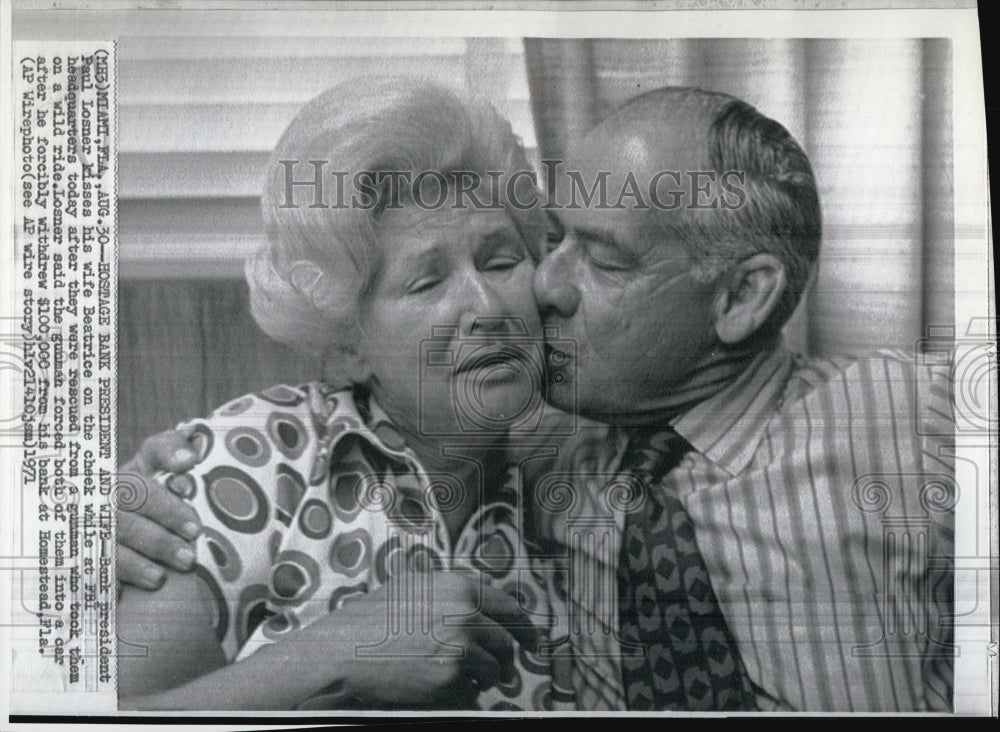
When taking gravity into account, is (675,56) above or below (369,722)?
above

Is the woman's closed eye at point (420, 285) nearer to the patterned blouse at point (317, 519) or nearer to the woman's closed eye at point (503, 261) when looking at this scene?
the woman's closed eye at point (503, 261)

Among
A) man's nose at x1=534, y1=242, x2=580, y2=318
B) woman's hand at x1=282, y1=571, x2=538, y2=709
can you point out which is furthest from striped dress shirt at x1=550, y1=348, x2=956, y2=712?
man's nose at x1=534, y1=242, x2=580, y2=318

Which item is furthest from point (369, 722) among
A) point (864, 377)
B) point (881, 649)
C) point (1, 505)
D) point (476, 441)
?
point (864, 377)

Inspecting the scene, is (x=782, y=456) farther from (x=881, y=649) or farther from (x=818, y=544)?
(x=881, y=649)

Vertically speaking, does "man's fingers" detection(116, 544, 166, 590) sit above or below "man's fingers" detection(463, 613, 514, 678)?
above

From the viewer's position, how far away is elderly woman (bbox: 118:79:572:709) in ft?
4.15

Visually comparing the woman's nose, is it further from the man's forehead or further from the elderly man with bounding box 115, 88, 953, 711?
the man's forehead

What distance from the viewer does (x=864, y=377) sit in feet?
4.19

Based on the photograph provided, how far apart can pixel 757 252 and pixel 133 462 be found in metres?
1.00

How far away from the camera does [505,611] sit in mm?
1271

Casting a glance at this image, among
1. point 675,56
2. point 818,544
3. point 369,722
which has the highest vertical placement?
point 675,56

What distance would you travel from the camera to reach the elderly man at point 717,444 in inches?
50.0

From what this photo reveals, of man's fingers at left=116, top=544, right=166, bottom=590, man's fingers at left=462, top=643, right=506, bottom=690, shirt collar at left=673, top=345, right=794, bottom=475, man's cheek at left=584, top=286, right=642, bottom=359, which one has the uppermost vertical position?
man's cheek at left=584, top=286, right=642, bottom=359

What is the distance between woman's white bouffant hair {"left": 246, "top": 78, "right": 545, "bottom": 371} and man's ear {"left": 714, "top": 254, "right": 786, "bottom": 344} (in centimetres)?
30
